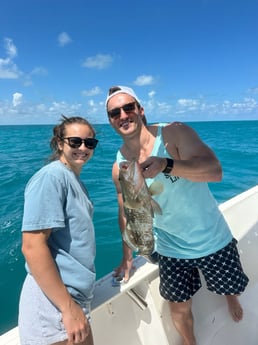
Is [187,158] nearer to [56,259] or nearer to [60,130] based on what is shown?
[60,130]

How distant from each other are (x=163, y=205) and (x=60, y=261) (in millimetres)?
951

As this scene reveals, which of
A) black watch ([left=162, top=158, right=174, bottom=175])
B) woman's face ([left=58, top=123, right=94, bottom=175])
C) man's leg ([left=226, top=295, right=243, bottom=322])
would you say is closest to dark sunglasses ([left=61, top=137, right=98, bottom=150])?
woman's face ([left=58, top=123, right=94, bottom=175])

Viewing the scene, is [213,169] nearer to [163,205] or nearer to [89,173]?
[163,205]

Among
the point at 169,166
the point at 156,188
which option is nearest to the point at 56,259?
the point at 156,188

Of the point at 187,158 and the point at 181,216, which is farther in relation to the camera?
the point at 181,216

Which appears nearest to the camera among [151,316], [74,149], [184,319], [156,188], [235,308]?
[156,188]

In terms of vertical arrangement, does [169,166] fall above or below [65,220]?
above

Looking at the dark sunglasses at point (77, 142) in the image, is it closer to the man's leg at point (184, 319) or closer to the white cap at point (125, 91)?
the white cap at point (125, 91)

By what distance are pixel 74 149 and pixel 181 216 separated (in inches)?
40.7

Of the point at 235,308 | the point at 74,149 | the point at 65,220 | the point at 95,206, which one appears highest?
the point at 74,149

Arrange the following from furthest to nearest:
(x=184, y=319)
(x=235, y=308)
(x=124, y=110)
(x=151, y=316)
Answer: (x=235, y=308) → (x=151, y=316) → (x=184, y=319) → (x=124, y=110)

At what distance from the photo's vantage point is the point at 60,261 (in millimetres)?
1722

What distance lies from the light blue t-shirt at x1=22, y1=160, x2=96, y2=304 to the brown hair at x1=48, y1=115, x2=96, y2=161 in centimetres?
27

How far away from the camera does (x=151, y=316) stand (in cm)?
288
